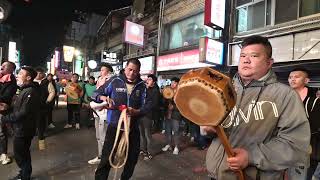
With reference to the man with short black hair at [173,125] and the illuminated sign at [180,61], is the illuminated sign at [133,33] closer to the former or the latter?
the illuminated sign at [180,61]

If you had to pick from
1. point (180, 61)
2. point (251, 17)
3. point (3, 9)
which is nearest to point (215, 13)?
point (251, 17)

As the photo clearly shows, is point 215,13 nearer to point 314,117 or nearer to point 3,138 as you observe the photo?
point 314,117

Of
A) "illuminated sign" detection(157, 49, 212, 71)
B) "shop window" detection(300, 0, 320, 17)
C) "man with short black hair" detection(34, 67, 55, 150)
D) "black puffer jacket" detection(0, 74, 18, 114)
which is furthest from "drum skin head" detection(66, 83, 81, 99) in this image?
"shop window" detection(300, 0, 320, 17)

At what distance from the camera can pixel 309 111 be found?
4.87m

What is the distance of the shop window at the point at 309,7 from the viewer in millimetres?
10492

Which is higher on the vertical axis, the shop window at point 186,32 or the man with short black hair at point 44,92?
the shop window at point 186,32

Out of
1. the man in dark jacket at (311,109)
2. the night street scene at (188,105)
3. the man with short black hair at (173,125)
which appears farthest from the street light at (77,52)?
the man in dark jacket at (311,109)

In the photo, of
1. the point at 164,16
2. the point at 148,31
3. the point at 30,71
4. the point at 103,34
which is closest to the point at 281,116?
the point at 30,71

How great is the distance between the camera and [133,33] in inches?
854

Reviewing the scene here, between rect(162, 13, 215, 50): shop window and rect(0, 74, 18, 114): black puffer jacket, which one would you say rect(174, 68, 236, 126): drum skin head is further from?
rect(162, 13, 215, 50): shop window

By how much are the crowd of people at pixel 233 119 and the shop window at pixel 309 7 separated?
5069mm

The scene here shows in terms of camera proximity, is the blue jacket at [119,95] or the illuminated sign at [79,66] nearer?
the blue jacket at [119,95]

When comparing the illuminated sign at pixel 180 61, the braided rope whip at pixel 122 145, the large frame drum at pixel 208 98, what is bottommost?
the braided rope whip at pixel 122 145

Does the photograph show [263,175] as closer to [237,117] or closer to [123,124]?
[237,117]
